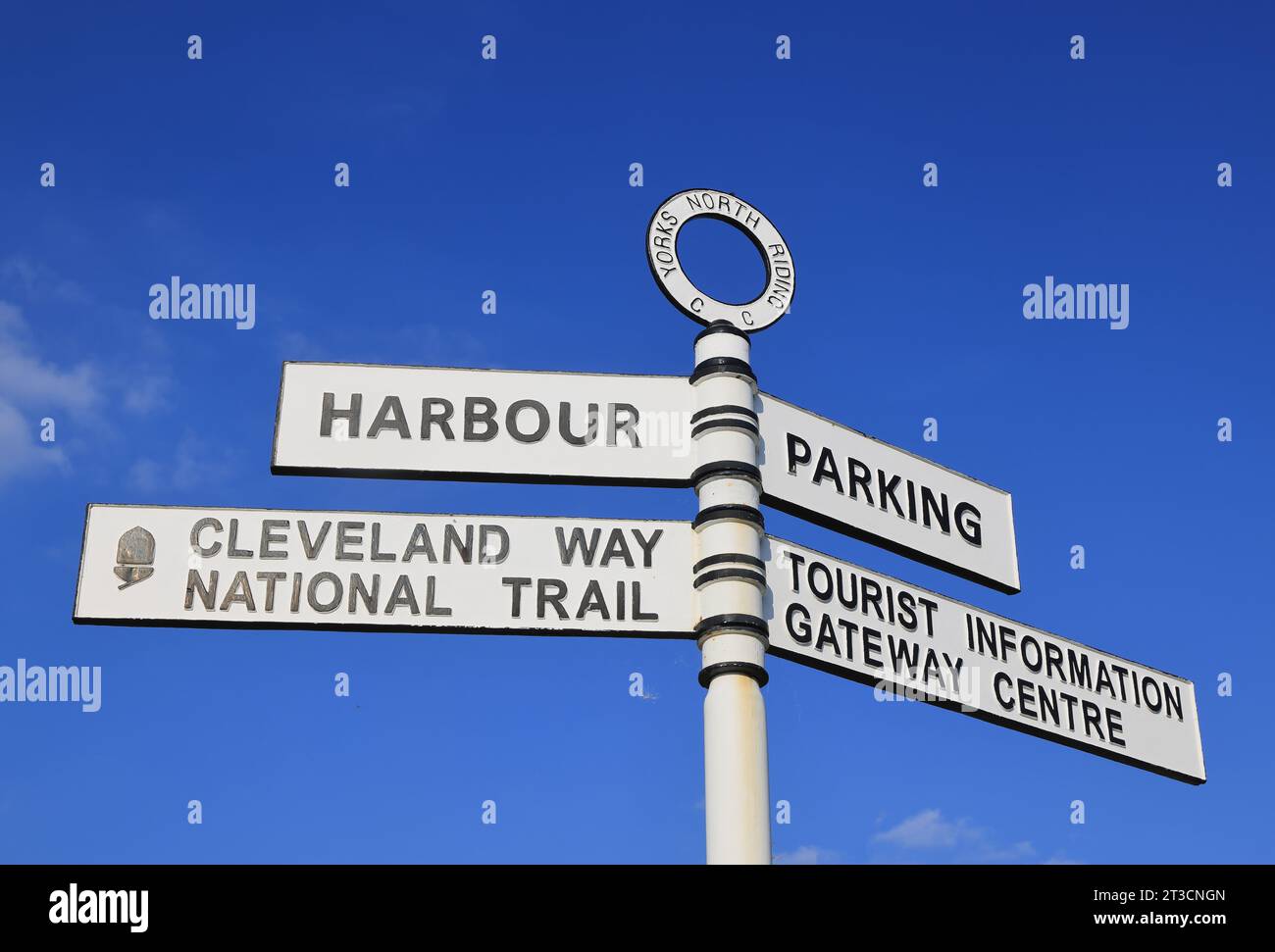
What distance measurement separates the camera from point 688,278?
7.23m

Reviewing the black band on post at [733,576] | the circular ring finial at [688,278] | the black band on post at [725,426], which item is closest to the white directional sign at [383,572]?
the black band on post at [733,576]

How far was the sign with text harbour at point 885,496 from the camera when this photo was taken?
710 cm

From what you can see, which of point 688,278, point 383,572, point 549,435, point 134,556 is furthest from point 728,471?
point 134,556

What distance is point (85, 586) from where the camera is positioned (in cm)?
642

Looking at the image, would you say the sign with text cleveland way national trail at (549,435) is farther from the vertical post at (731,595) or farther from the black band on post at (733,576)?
the black band on post at (733,576)

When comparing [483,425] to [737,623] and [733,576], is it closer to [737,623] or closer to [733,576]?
[733,576]

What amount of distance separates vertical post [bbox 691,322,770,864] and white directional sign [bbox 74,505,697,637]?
6.8 inches

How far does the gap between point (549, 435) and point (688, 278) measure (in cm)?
101

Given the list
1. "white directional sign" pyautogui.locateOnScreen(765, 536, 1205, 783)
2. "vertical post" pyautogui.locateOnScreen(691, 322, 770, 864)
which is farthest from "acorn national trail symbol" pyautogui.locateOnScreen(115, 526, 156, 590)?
"white directional sign" pyautogui.locateOnScreen(765, 536, 1205, 783)
